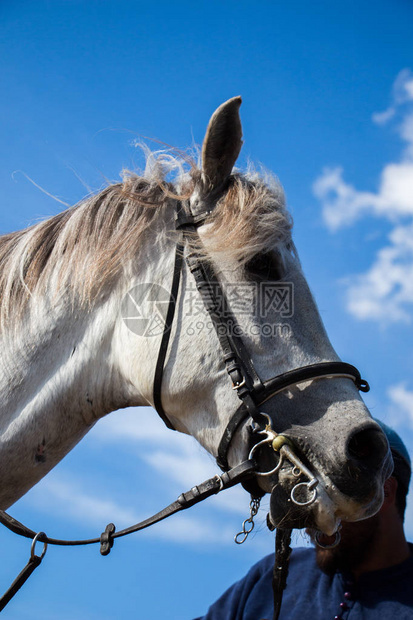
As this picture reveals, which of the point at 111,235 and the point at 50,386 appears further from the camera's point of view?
the point at 111,235

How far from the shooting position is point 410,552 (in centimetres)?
333

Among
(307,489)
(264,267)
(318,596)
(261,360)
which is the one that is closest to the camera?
(307,489)

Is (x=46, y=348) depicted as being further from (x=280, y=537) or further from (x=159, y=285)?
(x=280, y=537)

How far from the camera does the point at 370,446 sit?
237 centimetres

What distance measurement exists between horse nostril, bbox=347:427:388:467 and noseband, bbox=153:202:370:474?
31 cm

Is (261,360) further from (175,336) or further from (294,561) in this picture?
(294,561)

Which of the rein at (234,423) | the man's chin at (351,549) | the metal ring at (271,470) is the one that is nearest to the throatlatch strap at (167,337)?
the rein at (234,423)

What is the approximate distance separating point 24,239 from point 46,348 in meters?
0.76

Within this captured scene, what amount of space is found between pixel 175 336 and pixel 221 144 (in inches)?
42.6

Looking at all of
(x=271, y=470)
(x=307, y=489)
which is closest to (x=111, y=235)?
(x=271, y=470)

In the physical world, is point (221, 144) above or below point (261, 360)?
above

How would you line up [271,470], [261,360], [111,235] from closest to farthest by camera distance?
[271,470] → [261,360] → [111,235]

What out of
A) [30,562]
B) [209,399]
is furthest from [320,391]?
[30,562]

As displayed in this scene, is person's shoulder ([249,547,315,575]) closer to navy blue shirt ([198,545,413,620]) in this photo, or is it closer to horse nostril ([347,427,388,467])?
navy blue shirt ([198,545,413,620])
